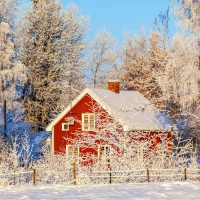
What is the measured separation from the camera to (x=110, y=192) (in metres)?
16.6

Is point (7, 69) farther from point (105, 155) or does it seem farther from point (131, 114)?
point (105, 155)

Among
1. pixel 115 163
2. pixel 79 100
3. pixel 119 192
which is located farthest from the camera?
pixel 79 100

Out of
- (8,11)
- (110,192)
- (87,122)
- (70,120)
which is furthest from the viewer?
(8,11)

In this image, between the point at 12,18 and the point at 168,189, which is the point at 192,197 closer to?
the point at 168,189

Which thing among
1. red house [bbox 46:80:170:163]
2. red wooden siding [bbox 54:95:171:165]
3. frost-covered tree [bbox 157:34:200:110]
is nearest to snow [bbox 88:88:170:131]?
red house [bbox 46:80:170:163]

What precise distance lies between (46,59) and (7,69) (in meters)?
7.40

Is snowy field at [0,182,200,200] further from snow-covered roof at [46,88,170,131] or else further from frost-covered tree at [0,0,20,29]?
frost-covered tree at [0,0,20,29]

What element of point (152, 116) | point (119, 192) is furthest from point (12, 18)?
point (119, 192)

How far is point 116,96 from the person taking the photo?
3194 cm

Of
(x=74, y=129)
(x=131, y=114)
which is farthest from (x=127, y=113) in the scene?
(x=74, y=129)

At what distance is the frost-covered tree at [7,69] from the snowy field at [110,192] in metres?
16.3

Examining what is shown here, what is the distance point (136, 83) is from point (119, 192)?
29.4m

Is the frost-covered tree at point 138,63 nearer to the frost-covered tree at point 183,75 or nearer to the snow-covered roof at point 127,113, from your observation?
the snow-covered roof at point 127,113

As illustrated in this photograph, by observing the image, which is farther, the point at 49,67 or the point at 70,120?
the point at 49,67
